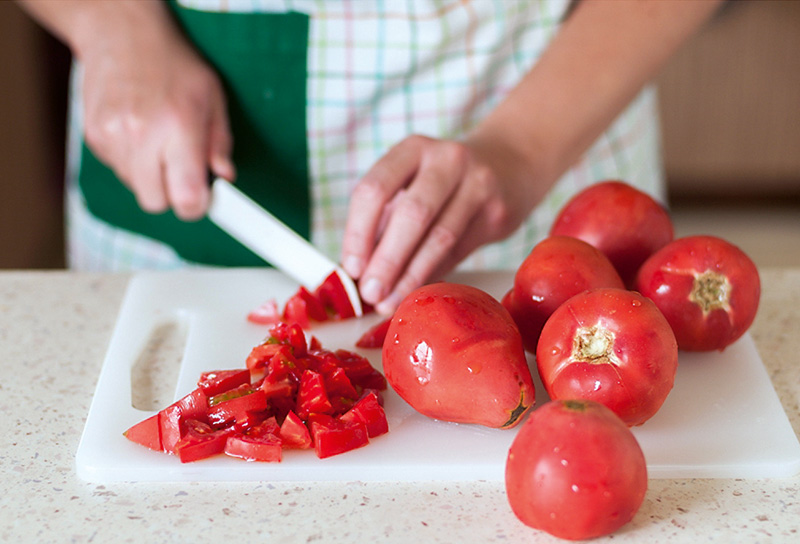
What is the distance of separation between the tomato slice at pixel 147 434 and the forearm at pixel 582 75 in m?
0.68

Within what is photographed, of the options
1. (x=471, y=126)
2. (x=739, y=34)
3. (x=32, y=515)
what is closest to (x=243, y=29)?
(x=471, y=126)

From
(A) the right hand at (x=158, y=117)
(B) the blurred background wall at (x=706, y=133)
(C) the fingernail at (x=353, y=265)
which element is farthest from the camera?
(B) the blurred background wall at (x=706, y=133)

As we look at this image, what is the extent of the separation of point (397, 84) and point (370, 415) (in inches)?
27.2

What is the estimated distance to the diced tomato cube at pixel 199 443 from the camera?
0.80 m

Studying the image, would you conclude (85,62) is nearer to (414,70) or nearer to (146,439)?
(414,70)

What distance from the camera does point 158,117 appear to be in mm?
1312

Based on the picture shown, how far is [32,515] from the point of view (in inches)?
29.6

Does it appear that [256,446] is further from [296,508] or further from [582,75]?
[582,75]

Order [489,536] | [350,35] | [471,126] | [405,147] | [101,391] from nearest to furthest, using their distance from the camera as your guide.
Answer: [489,536], [101,391], [405,147], [350,35], [471,126]

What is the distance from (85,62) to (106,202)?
0.84 feet

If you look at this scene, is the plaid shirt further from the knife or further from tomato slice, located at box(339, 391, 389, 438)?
tomato slice, located at box(339, 391, 389, 438)

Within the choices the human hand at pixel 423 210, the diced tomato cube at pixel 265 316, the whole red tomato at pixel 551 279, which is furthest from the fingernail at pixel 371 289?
the whole red tomato at pixel 551 279

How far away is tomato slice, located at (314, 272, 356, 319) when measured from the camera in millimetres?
1096

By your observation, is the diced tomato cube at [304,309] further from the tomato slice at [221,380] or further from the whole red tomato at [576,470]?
the whole red tomato at [576,470]
